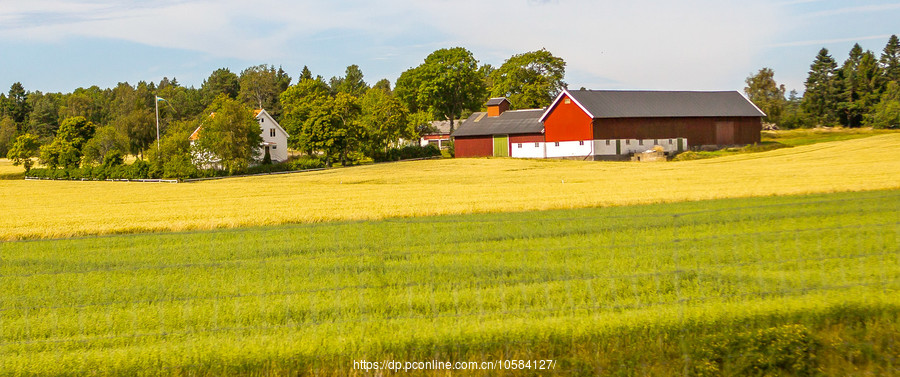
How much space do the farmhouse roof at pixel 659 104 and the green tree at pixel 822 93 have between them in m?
38.7

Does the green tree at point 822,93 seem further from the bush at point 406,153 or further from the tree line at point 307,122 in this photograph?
the bush at point 406,153

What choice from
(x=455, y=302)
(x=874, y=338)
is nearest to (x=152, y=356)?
(x=455, y=302)

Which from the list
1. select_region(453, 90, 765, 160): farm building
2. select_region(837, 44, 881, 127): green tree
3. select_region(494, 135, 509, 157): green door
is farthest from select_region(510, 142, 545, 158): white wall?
select_region(837, 44, 881, 127): green tree

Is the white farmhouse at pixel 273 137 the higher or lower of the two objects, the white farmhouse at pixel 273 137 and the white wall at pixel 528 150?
the higher

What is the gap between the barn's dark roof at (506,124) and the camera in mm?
87125

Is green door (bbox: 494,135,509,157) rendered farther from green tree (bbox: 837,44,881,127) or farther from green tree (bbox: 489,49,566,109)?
green tree (bbox: 837,44,881,127)

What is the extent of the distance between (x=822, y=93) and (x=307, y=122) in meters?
80.1

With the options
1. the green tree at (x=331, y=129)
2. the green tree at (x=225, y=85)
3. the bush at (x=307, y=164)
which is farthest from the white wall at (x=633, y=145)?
the green tree at (x=225, y=85)

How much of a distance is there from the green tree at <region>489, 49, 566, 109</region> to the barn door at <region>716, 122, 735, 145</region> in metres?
34.5

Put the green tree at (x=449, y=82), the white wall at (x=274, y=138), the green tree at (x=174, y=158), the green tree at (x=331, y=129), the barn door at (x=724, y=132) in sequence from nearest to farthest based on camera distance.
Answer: the green tree at (x=174, y=158) < the barn door at (x=724, y=132) < the green tree at (x=331, y=129) < the white wall at (x=274, y=138) < the green tree at (x=449, y=82)

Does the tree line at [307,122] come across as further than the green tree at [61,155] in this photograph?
No

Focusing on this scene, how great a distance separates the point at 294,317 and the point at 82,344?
2415 millimetres

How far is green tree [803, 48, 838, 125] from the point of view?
115 m

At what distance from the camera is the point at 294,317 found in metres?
9.48
